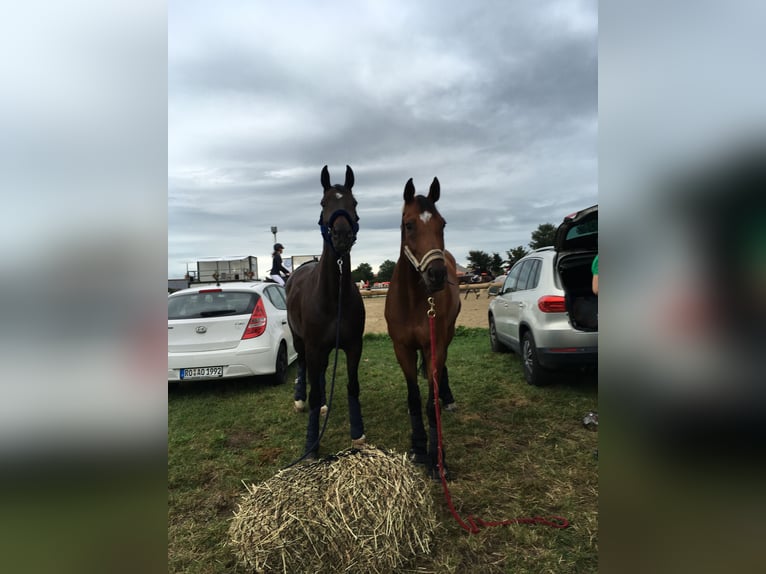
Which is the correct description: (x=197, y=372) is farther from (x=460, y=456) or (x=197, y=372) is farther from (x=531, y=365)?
(x=531, y=365)

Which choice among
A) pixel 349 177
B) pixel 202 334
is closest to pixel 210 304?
pixel 202 334

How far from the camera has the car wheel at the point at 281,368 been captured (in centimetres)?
662

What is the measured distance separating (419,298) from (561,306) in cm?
244

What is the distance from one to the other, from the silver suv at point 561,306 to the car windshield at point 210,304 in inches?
163

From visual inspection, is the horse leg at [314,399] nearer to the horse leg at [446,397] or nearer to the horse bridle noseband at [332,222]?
the horse bridle noseband at [332,222]

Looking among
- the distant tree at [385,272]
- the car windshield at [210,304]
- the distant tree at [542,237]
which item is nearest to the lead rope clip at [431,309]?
the car windshield at [210,304]

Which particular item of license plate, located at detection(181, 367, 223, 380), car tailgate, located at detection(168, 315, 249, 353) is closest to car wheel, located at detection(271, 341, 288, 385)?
car tailgate, located at detection(168, 315, 249, 353)

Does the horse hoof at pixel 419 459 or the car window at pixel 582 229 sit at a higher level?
the car window at pixel 582 229

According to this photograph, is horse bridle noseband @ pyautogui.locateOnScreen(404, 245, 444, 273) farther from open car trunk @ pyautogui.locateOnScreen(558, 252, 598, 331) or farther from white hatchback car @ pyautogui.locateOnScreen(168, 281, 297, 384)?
white hatchback car @ pyautogui.locateOnScreen(168, 281, 297, 384)

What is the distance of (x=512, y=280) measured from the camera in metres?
7.04
